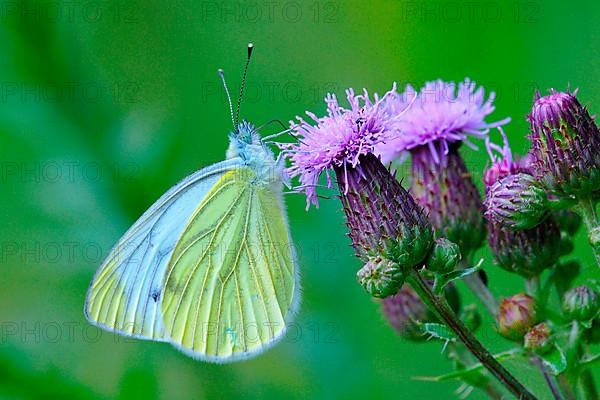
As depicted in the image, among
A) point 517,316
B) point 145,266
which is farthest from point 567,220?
point 145,266

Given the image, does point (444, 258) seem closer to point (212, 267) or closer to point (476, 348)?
point (476, 348)

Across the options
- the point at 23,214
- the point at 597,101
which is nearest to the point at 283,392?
the point at 23,214

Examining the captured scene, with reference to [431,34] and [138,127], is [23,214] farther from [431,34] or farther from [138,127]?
[431,34]

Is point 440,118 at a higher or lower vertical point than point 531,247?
higher

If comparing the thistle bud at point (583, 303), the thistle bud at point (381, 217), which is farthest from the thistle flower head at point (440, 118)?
the thistle bud at point (583, 303)

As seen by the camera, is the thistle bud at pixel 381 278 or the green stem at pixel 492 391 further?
the green stem at pixel 492 391

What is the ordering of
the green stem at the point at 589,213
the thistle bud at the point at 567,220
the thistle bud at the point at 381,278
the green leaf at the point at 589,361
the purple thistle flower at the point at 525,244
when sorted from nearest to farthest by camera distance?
the green leaf at the point at 589,361 → the thistle bud at the point at 381,278 → the green stem at the point at 589,213 → the purple thistle flower at the point at 525,244 → the thistle bud at the point at 567,220

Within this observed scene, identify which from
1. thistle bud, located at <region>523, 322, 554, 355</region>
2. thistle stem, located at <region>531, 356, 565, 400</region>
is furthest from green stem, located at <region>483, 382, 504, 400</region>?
thistle bud, located at <region>523, 322, 554, 355</region>

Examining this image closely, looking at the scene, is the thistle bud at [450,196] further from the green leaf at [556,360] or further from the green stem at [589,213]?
the green leaf at [556,360]
